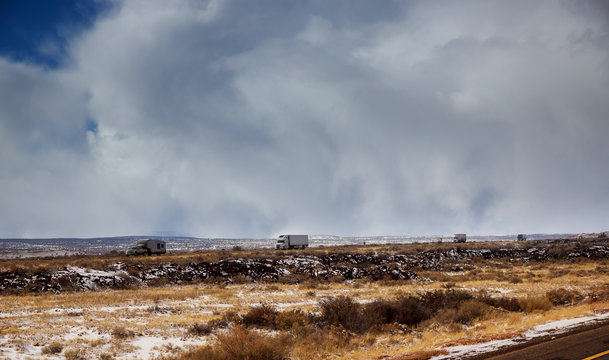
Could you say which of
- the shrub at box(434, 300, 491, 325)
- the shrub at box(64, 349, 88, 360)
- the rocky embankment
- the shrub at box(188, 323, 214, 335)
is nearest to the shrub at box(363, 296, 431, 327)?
the shrub at box(434, 300, 491, 325)

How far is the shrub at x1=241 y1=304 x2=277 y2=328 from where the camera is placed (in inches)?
667

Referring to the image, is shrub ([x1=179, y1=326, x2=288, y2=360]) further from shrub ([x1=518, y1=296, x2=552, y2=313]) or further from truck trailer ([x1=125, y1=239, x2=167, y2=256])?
truck trailer ([x1=125, y1=239, x2=167, y2=256])

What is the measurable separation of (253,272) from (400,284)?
15.1m

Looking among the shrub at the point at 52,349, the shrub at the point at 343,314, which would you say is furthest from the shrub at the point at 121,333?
the shrub at the point at 343,314

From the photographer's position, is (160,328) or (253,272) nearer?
(160,328)

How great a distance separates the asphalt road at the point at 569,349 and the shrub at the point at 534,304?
7982 millimetres

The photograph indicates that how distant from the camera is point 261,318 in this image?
17.4 m

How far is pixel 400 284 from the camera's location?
112 feet

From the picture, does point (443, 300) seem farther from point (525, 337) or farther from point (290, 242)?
point (290, 242)

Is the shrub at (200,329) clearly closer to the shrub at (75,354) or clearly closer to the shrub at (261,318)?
the shrub at (261,318)

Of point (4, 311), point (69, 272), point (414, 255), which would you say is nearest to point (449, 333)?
point (4, 311)

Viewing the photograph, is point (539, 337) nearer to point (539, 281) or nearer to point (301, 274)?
point (539, 281)

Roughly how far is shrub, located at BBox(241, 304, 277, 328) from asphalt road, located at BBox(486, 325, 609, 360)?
9459 millimetres

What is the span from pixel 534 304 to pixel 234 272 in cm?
2760
